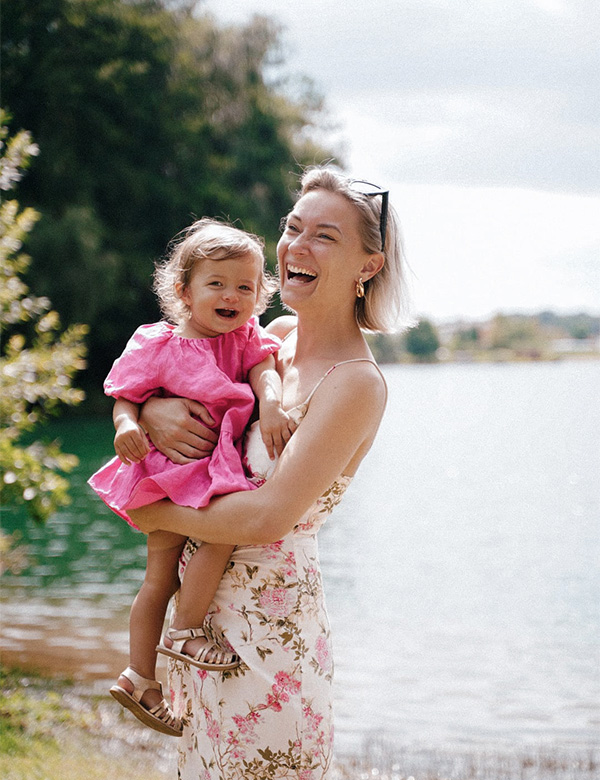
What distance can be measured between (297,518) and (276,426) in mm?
238

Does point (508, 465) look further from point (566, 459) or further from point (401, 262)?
point (401, 262)

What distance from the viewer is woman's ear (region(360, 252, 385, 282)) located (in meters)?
2.64

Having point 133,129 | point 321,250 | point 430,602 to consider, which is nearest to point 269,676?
point 321,250

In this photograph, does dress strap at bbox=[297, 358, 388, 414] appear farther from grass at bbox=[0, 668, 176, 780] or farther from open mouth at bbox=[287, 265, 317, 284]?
grass at bbox=[0, 668, 176, 780]

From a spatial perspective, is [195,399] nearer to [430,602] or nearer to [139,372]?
[139,372]

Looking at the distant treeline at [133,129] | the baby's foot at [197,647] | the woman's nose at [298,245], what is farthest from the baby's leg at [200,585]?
the distant treeline at [133,129]

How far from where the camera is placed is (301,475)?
7.75ft

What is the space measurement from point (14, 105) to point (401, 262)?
24854mm

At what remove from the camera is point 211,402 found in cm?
257

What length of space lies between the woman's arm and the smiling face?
34 centimetres

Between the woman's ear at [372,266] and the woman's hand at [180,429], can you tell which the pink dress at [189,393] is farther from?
the woman's ear at [372,266]

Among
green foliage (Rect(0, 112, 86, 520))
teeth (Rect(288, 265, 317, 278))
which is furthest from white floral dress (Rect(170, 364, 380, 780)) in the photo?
green foliage (Rect(0, 112, 86, 520))

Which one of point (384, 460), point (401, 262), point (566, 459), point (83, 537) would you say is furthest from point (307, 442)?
point (566, 459)

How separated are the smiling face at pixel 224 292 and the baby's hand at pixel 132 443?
33cm
